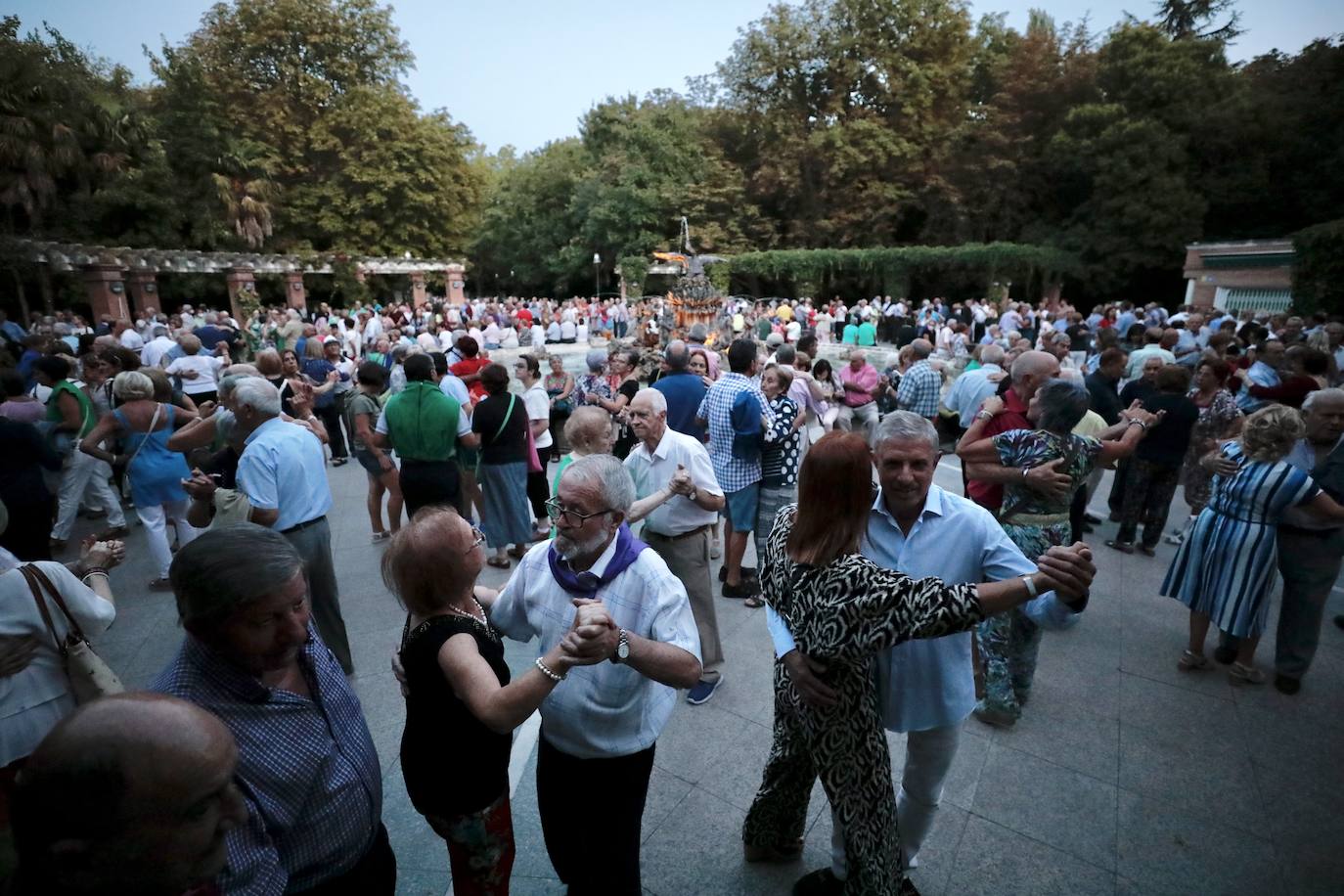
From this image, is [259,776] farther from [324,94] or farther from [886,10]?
[886,10]

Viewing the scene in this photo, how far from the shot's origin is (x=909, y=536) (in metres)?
2.35

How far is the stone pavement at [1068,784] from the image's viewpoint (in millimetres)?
2727

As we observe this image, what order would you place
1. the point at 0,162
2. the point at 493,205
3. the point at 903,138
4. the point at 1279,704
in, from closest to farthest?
1. the point at 1279,704
2. the point at 0,162
3. the point at 903,138
4. the point at 493,205

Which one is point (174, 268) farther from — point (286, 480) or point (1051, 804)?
point (1051, 804)

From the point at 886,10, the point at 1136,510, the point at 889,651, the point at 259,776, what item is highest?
the point at 886,10

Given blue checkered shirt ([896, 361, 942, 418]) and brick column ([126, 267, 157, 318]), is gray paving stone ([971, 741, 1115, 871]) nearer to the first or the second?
blue checkered shirt ([896, 361, 942, 418])

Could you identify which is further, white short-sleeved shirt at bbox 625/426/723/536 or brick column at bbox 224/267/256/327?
brick column at bbox 224/267/256/327

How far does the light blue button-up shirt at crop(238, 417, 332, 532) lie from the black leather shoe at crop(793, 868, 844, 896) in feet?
10.0

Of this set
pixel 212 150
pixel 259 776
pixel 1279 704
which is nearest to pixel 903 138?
pixel 212 150

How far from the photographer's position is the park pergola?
18.4 meters

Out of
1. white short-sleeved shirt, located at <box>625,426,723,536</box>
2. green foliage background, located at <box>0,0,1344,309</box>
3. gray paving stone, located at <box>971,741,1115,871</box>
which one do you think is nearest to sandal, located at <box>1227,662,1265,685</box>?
gray paving stone, located at <box>971,741,1115,871</box>

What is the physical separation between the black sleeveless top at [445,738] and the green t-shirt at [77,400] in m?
5.78

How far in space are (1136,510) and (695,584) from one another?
4.59m

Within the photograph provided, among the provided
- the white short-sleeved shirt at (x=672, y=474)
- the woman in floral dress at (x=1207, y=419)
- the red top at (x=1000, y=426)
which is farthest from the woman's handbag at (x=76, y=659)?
the woman in floral dress at (x=1207, y=419)
